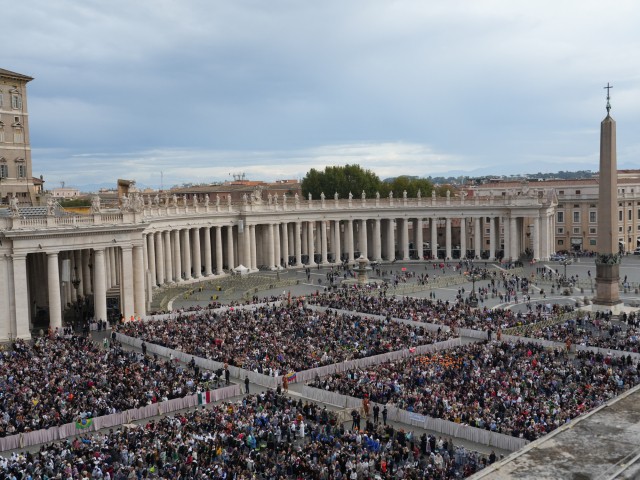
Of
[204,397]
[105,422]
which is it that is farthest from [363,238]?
[105,422]

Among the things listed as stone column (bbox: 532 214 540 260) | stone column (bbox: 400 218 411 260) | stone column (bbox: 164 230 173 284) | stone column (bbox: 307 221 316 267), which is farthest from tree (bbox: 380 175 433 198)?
stone column (bbox: 164 230 173 284)

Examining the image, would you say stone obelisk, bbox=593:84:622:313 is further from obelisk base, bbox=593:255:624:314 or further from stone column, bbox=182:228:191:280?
stone column, bbox=182:228:191:280

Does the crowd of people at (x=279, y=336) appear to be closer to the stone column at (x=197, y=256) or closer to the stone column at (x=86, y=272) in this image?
the stone column at (x=86, y=272)

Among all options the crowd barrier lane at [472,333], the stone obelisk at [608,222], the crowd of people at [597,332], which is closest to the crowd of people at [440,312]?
the crowd barrier lane at [472,333]

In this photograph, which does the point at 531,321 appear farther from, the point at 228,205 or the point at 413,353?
the point at 228,205

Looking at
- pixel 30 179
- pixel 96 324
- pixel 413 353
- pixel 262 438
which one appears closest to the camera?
pixel 262 438

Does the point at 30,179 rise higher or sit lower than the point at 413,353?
higher

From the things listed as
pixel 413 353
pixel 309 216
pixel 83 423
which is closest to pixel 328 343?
pixel 413 353
